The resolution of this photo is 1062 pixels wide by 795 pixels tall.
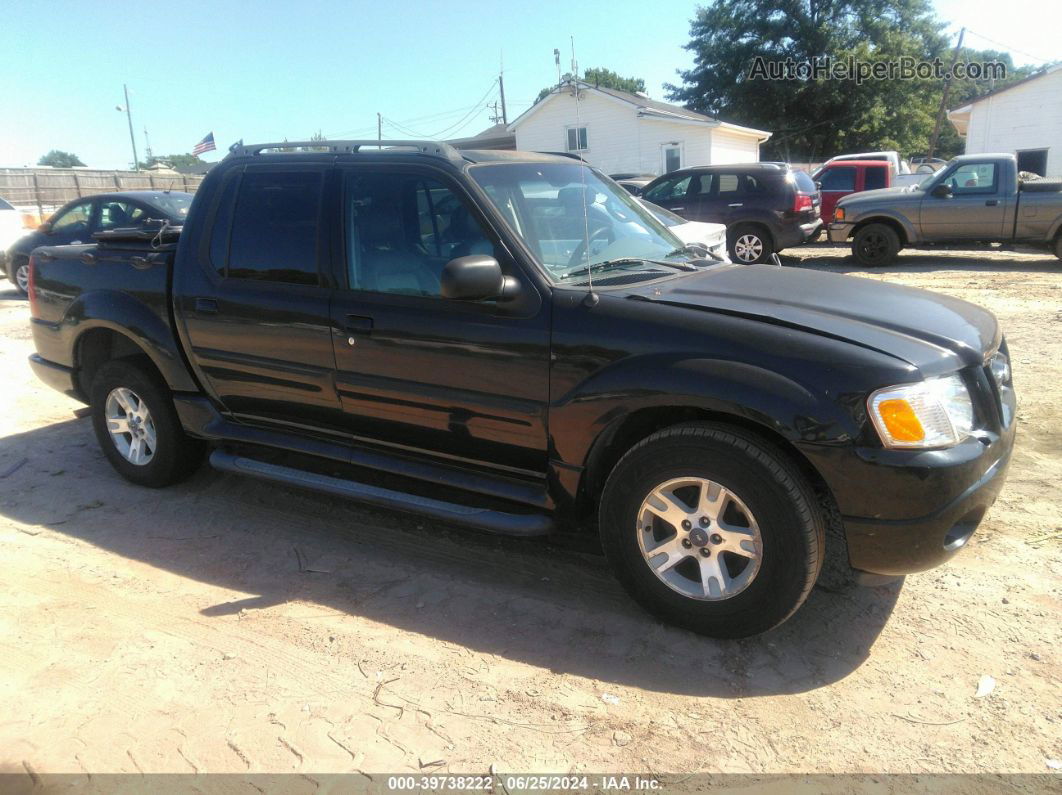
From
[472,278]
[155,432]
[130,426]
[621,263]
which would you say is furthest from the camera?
[130,426]

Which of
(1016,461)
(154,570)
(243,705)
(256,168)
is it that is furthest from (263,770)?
(1016,461)

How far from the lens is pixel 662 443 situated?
3.02 metres

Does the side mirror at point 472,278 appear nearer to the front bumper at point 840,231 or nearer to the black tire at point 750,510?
the black tire at point 750,510

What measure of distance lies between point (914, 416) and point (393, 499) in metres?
2.28

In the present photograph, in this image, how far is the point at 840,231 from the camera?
13438 mm

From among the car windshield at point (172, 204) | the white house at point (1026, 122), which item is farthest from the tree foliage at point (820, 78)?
the car windshield at point (172, 204)

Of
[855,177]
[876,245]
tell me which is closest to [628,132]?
[855,177]

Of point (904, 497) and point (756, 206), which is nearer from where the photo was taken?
point (904, 497)

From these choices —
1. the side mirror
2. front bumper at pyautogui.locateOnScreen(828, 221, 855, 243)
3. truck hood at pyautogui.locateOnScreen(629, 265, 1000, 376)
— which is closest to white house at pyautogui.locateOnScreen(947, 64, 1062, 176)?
front bumper at pyautogui.locateOnScreen(828, 221, 855, 243)

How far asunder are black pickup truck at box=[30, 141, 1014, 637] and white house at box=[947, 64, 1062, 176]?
28.9 metres

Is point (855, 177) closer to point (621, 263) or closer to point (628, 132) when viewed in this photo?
point (628, 132)

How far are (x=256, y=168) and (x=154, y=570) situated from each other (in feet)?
7.13

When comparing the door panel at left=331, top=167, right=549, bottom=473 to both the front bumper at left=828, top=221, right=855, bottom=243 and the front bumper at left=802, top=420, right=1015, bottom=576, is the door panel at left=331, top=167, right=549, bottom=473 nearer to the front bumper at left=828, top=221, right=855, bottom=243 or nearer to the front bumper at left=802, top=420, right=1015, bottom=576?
the front bumper at left=802, top=420, right=1015, bottom=576

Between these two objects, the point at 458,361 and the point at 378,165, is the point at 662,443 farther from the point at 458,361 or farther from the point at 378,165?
the point at 378,165
